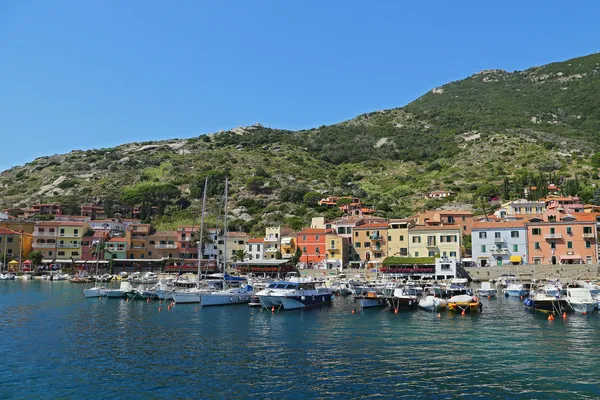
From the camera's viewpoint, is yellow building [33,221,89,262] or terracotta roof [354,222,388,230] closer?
terracotta roof [354,222,388,230]

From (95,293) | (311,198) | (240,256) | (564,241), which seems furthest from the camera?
(311,198)

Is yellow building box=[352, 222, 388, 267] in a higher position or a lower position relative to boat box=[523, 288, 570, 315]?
higher

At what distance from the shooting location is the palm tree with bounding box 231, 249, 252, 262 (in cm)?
9344

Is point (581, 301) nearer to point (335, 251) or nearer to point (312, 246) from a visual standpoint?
point (335, 251)

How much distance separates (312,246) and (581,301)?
53555mm

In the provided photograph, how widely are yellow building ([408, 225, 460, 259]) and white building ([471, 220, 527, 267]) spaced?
3.07 meters

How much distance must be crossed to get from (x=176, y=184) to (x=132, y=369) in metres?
126

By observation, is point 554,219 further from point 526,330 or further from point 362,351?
point 362,351

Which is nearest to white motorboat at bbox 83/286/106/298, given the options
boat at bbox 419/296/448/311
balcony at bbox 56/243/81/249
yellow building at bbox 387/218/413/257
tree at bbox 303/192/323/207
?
boat at bbox 419/296/448/311

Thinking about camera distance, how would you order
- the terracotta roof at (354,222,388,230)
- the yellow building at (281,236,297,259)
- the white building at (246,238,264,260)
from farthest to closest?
the white building at (246,238,264,260) < the yellow building at (281,236,297,259) < the terracotta roof at (354,222,388,230)

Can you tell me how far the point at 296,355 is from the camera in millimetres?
26750

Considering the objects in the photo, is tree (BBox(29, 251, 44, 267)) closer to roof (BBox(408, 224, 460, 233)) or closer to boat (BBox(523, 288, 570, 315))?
roof (BBox(408, 224, 460, 233))

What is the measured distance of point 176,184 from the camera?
479ft

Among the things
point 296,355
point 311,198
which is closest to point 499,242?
point 311,198
